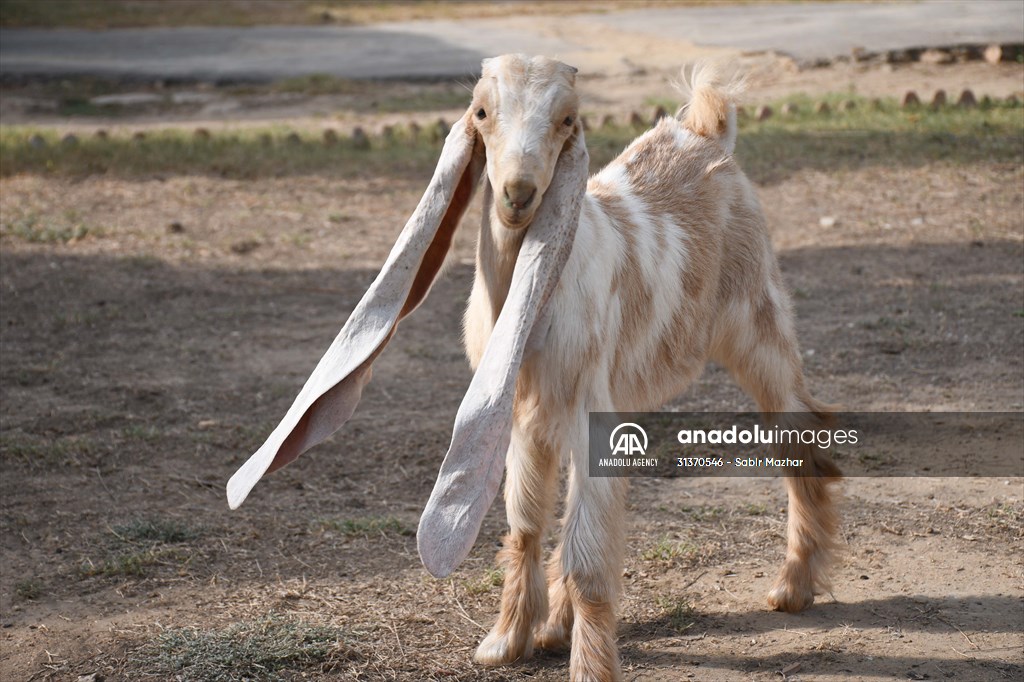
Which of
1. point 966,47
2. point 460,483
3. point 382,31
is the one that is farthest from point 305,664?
point 382,31

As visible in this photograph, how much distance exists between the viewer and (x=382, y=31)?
18000 millimetres

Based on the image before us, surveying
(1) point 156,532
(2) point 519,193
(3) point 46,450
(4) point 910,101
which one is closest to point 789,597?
(2) point 519,193

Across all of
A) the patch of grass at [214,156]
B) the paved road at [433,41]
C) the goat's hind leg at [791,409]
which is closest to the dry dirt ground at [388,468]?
the goat's hind leg at [791,409]

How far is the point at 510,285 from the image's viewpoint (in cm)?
321

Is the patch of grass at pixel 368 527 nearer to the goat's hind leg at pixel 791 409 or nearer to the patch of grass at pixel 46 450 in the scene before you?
the patch of grass at pixel 46 450

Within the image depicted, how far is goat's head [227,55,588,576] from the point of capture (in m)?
2.97

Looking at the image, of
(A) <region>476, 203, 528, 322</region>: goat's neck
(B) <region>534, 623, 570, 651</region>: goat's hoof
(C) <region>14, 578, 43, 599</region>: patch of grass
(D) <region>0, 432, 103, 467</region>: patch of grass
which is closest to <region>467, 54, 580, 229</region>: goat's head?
(A) <region>476, 203, 528, 322</region>: goat's neck

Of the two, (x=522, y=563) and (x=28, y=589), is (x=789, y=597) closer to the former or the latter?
(x=522, y=563)

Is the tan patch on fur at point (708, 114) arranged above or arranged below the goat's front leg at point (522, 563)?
above

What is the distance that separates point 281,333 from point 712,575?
3568 mm

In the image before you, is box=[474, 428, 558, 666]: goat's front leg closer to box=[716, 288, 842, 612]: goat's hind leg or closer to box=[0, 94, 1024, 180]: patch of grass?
box=[716, 288, 842, 612]: goat's hind leg

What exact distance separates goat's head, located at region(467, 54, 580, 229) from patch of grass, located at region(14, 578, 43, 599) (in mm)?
2465

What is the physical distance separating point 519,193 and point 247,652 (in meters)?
1.89

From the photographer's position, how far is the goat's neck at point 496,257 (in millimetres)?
3221
